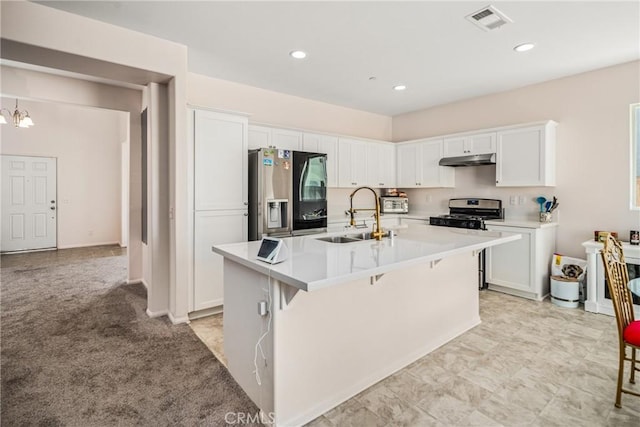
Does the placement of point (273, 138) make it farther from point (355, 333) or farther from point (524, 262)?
point (524, 262)

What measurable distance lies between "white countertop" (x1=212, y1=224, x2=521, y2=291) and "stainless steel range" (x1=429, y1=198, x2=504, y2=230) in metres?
1.60

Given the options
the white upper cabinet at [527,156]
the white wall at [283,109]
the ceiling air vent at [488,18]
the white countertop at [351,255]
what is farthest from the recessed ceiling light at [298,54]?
the white upper cabinet at [527,156]

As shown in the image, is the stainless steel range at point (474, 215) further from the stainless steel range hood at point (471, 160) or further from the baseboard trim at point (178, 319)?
the baseboard trim at point (178, 319)

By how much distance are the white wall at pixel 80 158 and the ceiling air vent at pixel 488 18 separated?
22.5ft

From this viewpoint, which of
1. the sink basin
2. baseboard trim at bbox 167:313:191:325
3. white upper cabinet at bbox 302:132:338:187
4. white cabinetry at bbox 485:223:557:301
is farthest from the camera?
white upper cabinet at bbox 302:132:338:187

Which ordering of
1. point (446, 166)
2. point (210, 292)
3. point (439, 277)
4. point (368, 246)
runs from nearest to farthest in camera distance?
point (368, 246) < point (439, 277) < point (210, 292) < point (446, 166)

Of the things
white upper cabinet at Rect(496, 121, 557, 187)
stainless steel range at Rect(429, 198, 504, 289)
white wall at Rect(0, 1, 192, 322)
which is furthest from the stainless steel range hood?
white wall at Rect(0, 1, 192, 322)

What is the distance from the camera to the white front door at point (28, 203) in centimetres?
653

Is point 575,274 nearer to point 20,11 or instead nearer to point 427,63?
point 427,63

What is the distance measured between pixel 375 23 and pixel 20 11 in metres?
2.67

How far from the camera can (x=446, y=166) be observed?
196 inches

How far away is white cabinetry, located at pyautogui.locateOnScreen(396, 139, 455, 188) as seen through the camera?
5.03m

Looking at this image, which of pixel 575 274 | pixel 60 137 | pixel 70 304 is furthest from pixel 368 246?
pixel 60 137

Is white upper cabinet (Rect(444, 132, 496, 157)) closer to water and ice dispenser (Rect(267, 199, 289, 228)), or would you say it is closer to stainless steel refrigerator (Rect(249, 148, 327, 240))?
stainless steel refrigerator (Rect(249, 148, 327, 240))
